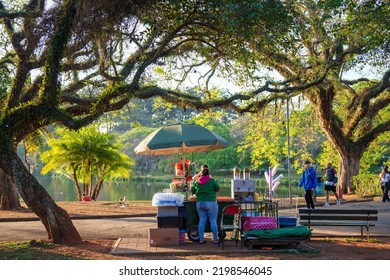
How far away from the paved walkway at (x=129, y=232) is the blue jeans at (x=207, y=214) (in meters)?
0.31

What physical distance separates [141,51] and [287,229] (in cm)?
598

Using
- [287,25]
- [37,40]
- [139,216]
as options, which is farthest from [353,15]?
[139,216]

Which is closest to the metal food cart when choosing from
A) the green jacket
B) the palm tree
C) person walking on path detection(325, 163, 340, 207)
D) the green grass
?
the green jacket

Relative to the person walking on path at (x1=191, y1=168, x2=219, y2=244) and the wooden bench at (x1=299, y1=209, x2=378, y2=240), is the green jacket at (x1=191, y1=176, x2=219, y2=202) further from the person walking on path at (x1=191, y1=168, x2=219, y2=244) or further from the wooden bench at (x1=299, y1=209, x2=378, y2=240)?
the wooden bench at (x1=299, y1=209, x2=378, y2=240)

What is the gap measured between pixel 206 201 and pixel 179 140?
16.5ft

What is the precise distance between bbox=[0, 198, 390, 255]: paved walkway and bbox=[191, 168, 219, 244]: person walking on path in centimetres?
40

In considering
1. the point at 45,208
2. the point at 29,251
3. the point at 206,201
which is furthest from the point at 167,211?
the point at 29,251

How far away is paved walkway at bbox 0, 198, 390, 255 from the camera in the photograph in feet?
37.4

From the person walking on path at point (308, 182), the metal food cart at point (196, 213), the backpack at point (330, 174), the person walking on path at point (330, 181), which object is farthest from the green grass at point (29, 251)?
the backpack at point (330, 174)

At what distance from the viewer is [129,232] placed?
14523mm

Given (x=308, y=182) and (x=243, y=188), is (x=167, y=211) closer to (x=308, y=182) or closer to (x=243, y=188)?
(x=243, y=188)

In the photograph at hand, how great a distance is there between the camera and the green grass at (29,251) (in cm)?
1053

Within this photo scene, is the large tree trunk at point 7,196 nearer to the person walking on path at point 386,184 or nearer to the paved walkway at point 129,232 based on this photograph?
the paved walkway at point 129,232

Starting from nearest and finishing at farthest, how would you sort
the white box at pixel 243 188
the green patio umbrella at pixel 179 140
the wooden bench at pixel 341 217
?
the wooden bench at pixel 341 217 → the white box at pixel 243 188 → the green patio umbrella at pixel 179 140
